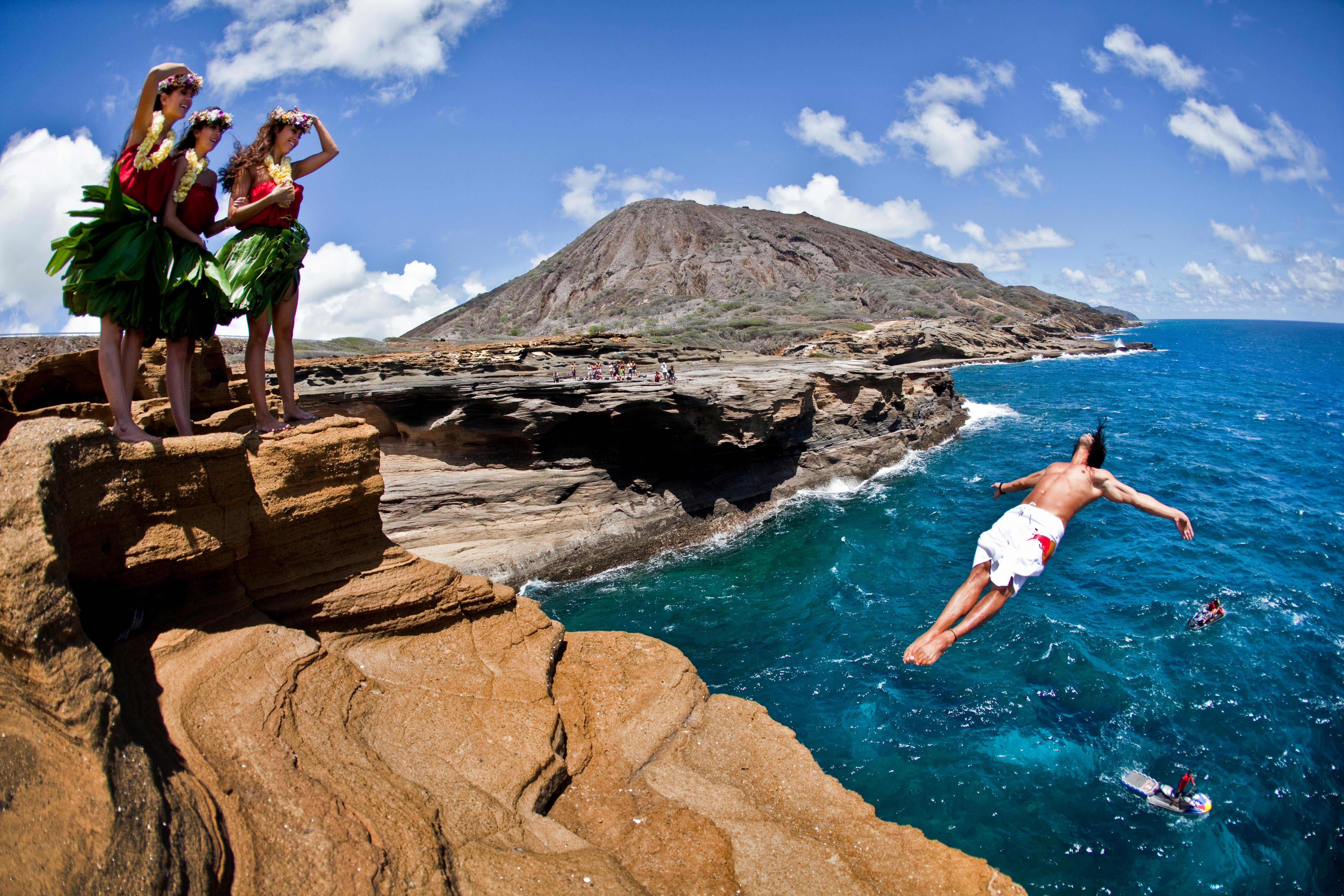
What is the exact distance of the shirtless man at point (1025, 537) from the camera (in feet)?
17.1

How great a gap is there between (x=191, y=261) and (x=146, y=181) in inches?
24.0

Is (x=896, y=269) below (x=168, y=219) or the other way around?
the other way around

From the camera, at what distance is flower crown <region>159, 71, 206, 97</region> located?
15.2ft

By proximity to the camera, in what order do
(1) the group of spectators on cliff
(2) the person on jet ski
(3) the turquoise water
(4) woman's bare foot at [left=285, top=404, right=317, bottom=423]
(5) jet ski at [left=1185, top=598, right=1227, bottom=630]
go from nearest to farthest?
(4) woman's bare foot at [left=285, top=404, right=317, bottom=423]
(3) the turquoise water
(2) the person on jet ski
(5) jet ski at [left=1185, top=598, right=1227, bottom=630]
(1) the group of spectators on cliff

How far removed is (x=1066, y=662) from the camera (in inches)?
514

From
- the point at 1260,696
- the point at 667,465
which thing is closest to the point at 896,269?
the point at 667,465

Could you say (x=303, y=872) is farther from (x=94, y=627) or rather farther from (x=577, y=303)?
(x=577, y=303)

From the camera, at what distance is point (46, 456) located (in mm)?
4035

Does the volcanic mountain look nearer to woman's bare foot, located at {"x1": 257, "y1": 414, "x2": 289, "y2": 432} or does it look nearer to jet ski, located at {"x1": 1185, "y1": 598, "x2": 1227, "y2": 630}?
jet ski, located at {"x1": 1185, "y1": 598, "x2": 1227, "y2": 630}

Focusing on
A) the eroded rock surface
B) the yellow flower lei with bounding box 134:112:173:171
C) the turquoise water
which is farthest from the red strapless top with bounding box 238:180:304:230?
the eroded rock surface

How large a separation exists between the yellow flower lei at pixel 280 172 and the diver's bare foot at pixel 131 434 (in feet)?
6.96

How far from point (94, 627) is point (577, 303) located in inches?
3710

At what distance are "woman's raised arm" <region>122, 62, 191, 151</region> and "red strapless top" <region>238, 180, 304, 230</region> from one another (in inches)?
32.2

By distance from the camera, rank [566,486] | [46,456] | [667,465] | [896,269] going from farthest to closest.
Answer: [896,269], [667,465], [566,486], [46,456]
